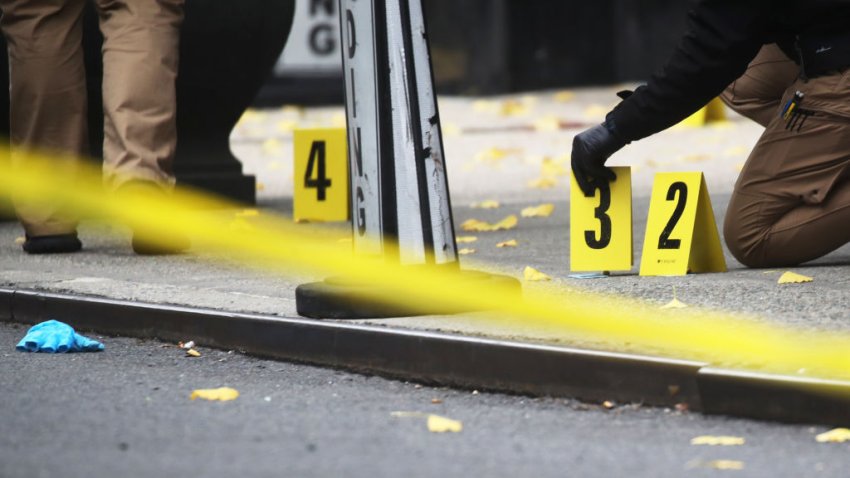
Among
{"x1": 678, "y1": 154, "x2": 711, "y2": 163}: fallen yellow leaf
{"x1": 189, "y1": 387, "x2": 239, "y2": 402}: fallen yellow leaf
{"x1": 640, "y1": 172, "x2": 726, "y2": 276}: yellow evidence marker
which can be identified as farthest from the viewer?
{"x1": 678, "y1": 154, "x2": 711, "y2": 163}: fallen yellow leaf

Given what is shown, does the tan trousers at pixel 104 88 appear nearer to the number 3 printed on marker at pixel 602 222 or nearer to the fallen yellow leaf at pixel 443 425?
the number 3 printed on marker at pixel 602 222

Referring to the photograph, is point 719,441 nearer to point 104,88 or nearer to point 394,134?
point 394,134

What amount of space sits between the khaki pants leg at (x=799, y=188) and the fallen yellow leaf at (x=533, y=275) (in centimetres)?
59

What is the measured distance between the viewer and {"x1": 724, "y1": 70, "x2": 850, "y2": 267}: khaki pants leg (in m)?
4.69

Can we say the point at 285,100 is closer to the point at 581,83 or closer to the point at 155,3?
the point at 581,83

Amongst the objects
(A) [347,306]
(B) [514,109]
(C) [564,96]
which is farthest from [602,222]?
(C) [564,96]

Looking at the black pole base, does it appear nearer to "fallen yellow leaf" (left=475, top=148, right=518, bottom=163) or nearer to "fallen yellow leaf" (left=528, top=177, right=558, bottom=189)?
"fallen yellow leaf" (left=528, top=177, right=558, bottom=189)

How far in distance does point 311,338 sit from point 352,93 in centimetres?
63

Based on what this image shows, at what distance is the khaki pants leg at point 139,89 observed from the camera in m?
5.35

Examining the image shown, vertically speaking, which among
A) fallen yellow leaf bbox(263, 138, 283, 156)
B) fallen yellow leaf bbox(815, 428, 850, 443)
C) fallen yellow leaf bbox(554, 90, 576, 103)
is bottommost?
fallen yellow leaf bbox(554, 90, 576, 103)

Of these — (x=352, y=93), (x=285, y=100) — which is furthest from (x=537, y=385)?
(x=285, y=100)

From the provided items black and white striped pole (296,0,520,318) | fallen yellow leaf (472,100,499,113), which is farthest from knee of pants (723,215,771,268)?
fallen yellow leaf (472,100,499,113)

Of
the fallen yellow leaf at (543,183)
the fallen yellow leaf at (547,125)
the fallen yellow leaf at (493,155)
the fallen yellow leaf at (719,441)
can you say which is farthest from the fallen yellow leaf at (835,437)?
the fallen yellow leaf at (547,125)

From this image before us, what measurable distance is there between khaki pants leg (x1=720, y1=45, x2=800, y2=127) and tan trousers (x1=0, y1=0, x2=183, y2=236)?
1803 millimetres
